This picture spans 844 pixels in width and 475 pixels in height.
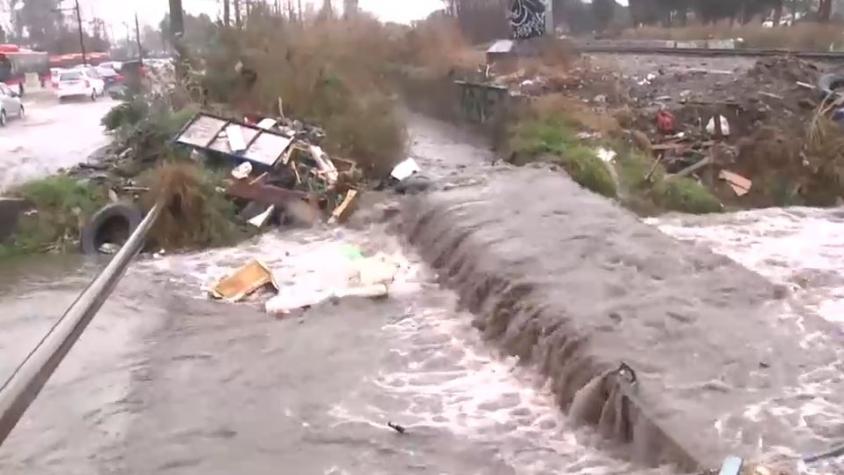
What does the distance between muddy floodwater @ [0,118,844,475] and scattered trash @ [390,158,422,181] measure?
12.6ft

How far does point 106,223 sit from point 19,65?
39.5m

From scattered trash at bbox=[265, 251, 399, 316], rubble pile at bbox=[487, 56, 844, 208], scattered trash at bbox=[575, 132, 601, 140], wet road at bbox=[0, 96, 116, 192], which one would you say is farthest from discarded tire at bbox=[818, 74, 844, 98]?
wet road at bbox=[0, 96, 116, 192]

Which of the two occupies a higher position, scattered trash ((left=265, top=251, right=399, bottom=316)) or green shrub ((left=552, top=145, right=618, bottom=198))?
green shrub ((left=552, top=145, right=618, bottom=198))

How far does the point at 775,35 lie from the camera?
99.8ft

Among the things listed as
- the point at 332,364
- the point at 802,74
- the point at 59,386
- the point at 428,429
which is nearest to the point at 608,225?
the point at 332,364

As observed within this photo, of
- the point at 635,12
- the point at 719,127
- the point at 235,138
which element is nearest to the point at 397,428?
the point at 235,138

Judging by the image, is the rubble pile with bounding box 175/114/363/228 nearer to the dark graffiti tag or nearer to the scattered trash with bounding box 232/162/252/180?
the scattered trash with bounding box 232/162/252/180

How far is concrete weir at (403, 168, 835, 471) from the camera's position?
21.3ft

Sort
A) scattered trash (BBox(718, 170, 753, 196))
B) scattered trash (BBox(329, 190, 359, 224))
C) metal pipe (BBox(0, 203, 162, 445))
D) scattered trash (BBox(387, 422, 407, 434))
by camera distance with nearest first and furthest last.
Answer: metal pipe (BBox(0, 203, 162, 445))
scattered trash (BBox(387, 422, 407, 434))
scattered trash (BBox(329, 190, 359, 224))
scattered trash (BBox(718, 170, 753, 196))

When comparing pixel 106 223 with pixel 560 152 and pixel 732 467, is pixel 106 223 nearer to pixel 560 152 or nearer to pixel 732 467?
pixel 560 152

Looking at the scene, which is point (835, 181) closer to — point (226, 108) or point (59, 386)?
point (226, 108)

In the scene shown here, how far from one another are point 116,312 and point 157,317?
51 centimetres

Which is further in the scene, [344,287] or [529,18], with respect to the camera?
[529,18]

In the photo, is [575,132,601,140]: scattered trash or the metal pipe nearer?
the metal pipe
